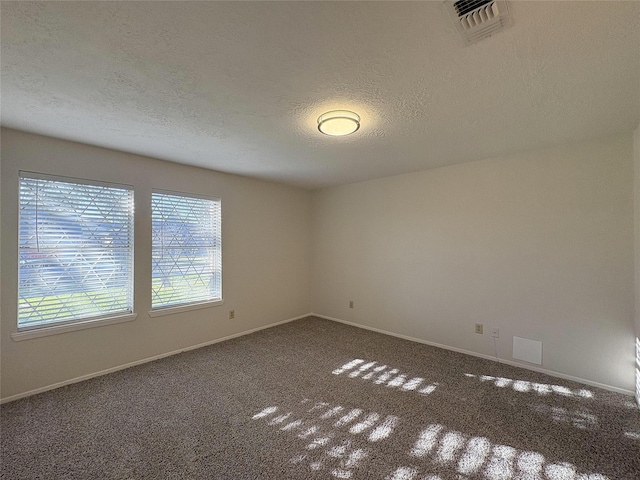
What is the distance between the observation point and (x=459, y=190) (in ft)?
11.5

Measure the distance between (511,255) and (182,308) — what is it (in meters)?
4.01

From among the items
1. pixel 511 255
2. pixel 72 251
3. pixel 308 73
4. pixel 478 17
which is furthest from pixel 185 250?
pixel 511 255

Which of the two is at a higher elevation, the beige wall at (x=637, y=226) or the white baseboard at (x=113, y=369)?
the beige wall at (x=637, y=226)

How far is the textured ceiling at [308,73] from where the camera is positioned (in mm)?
1239

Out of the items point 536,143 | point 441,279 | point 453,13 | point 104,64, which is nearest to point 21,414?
point 104,64

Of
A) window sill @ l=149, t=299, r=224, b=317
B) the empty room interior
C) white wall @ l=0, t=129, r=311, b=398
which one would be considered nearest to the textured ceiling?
the empty room interior

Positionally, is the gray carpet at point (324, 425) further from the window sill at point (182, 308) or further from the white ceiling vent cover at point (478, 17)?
the white ceiling vent cover at point (478, 17)

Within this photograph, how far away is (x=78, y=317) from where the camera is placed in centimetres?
277

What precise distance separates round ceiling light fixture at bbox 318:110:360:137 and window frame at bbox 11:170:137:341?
7.84ft

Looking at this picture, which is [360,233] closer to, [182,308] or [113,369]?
[182,308]

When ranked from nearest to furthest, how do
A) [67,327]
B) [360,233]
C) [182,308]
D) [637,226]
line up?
1. [637,226]
2. [67,327]
3. [182,308]
4. [360,233]

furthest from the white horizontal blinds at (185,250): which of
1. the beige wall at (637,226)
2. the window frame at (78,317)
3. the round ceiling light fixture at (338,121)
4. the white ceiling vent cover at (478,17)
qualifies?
the beige wall at (637,226)

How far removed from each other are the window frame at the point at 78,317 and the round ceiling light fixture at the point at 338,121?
239cm

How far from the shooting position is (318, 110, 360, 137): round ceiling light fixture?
6.76ft
